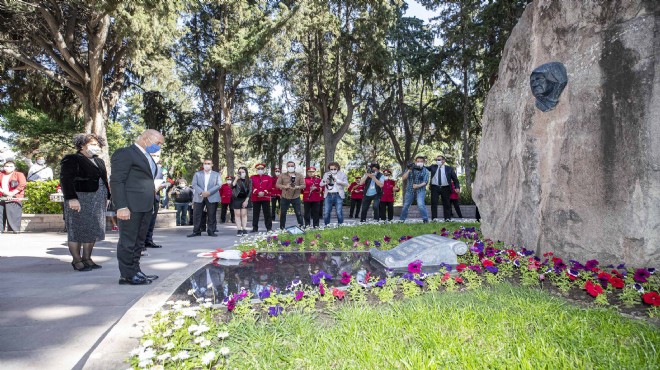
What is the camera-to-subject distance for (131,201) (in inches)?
188

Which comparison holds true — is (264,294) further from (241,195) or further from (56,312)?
(241,195)

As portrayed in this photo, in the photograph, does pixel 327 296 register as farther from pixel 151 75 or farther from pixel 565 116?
pixel 151 75

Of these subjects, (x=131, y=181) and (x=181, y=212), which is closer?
(x=131, y=181)

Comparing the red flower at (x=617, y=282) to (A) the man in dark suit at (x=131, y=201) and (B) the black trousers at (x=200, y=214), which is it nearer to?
(A) the man in dark suit at (x=131, y=201)

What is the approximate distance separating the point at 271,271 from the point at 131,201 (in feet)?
6.14

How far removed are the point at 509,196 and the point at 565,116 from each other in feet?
4.56

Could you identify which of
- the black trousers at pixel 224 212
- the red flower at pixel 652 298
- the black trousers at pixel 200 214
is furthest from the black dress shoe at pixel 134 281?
the black trousers at pixel 224 212

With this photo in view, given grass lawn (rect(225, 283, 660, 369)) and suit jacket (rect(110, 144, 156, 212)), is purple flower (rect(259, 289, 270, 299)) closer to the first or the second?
grass lawn (rect(225, 283, 660, 369))

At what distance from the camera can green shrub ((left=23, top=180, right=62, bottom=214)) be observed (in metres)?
12.2

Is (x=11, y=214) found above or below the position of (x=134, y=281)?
above

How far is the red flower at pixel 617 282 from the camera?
3395 mm

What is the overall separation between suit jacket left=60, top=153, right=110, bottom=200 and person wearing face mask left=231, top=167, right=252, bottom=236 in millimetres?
4657

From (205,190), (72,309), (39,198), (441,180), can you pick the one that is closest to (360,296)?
(72,309)

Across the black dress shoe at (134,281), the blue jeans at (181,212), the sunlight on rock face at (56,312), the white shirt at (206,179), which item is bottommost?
the sunlight on rock face at (56,312)
